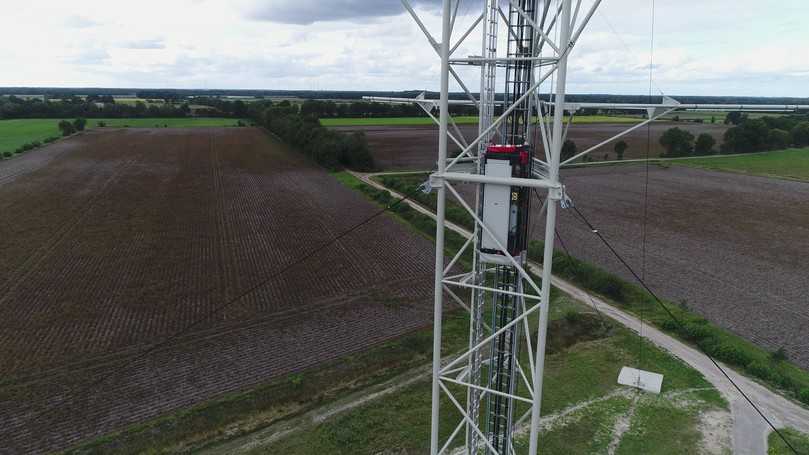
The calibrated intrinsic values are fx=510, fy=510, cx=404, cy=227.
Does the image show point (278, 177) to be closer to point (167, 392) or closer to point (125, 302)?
point (125, 302)

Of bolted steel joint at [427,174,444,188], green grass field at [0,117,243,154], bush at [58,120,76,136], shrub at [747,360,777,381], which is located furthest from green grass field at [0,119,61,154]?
shrub at [747,360,777,381]

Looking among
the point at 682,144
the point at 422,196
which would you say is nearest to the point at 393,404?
the point at 422,196

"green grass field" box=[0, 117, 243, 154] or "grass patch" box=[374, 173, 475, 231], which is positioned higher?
"green grass field" box=[0, 117, 243, 154]

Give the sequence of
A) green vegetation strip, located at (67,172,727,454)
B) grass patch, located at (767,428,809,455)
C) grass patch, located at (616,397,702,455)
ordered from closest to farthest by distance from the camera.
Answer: grass patch, located at (767,428,809,455), grass patch, located at (616,397,702,455), green vegetation strip, located at (67,172,727,454)

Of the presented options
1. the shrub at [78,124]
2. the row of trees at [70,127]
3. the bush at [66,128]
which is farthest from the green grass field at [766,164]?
the shrub at [78,124]

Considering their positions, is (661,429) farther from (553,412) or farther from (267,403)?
(267,403)

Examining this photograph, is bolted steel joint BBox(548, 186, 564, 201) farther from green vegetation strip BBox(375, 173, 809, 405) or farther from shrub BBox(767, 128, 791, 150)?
shrub BBox(767, 128, 791, 150)

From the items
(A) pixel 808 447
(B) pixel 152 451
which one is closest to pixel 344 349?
(B) pixel 152 451
